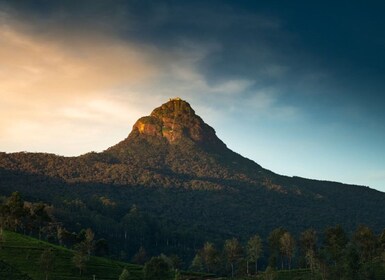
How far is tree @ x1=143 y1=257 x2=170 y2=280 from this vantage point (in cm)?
13225

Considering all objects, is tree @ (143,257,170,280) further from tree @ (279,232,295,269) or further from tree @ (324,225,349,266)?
tree @ (324,225,349,266)

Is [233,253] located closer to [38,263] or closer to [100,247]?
[100,247]

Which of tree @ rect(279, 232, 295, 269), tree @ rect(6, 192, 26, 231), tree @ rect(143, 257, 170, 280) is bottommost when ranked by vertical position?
tree @ rect(143, 257, 170, 280)

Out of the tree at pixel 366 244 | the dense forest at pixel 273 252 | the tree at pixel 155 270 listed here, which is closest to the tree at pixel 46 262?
the dense forest at pixel 273 252

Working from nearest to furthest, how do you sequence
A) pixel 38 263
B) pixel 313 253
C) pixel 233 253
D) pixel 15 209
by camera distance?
pixel 38 263 < pixel 313 253 < pixel 15 209 < pixel 233 253

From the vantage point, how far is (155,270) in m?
132

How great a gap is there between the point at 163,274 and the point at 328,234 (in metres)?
61.5

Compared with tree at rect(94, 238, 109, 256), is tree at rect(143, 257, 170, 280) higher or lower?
lower

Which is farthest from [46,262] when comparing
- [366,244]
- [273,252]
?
[366,244]

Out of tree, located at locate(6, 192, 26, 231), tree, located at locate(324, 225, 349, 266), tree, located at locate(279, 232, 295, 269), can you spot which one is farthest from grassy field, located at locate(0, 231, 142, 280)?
tree, located at locate(324, 225, 349, 266)

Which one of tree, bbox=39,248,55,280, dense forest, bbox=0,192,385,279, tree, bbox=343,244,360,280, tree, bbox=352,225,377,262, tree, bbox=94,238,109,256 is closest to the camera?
tree, bbox=39,248,55,280

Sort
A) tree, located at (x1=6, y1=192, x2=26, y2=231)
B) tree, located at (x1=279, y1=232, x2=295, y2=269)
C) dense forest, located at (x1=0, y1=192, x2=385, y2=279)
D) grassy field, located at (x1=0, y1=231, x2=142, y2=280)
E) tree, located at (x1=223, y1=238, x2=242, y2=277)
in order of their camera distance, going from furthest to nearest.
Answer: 1. tree, located at (x1=279, y1=232, x2=295, y2=269)
2. tree, located at (x1=223, y1=238, x2=242, y2=277)
3. tree, located at (x1=6, y1=192, x2=26, y2=231)
4. dense forest, located at (x1=0, y1=192, x2=385, y2=279)
5. grassy field, located at (x1=0, y1=231, x2=142, y2=280)

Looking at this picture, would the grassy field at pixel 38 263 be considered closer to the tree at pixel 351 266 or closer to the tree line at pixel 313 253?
the tree line at pixel 313 253

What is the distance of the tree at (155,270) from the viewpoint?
13225 centimetres
